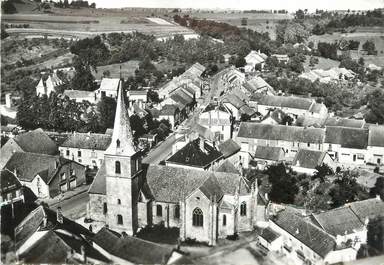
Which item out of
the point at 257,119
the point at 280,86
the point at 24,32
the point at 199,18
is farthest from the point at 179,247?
the point at 199,18

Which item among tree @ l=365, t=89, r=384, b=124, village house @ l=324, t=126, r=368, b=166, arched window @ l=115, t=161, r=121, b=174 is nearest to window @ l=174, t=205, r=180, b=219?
arched window @ l=115, t=161, r=121, b=174

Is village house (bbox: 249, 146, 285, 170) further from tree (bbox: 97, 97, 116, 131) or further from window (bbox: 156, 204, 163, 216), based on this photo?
tree (bbox: 97, 97, 116, 131)

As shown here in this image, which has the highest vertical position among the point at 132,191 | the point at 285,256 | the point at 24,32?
the point at 24,32

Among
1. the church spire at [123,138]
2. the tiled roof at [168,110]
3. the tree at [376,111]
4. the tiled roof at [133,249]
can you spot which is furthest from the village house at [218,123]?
the tiled roof at [133,249]

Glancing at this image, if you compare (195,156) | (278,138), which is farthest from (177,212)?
(278,138)

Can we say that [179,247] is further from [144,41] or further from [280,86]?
[144,41]
